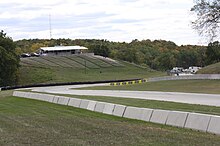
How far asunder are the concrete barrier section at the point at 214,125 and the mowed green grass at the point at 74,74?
3991 inches

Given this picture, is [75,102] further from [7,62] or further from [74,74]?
[74,74]

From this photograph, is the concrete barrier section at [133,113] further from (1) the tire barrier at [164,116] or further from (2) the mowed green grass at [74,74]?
(2) the mowed green grass at [74,74]

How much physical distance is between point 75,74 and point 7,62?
3468 cm

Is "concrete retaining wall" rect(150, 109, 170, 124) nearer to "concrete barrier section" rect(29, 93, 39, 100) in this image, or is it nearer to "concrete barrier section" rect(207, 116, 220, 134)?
"concrete barrier section" rect(207, 116, 220, 134)

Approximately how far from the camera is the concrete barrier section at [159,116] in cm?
1873

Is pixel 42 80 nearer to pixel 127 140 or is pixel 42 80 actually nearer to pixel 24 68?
pixel 24 68

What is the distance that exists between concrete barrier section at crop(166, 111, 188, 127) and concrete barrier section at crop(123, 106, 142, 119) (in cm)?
278

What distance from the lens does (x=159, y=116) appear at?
19.2 metres

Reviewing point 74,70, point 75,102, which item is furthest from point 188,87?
point 74,70

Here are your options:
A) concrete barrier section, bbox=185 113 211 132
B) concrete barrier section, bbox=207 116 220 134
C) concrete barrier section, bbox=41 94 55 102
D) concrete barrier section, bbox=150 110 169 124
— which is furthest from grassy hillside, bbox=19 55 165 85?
concrete barrier section, bbox=207 116 220 134

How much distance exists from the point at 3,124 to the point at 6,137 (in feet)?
14.6

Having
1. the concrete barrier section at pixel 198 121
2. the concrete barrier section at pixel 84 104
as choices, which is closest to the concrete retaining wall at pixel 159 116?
the concrete barrier section at pixel 198 121

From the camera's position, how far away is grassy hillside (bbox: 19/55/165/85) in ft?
402

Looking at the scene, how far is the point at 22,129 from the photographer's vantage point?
1650cm
